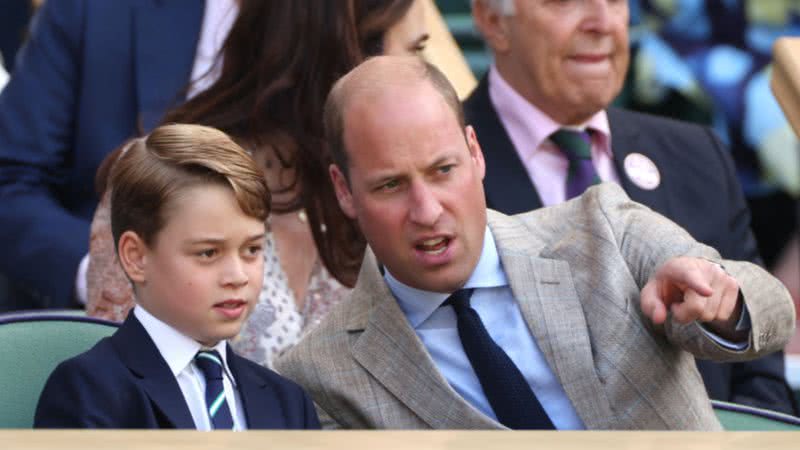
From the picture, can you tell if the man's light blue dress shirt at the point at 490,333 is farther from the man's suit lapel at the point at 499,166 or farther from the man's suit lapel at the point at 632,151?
the man's suit lapel at the point at 632,151

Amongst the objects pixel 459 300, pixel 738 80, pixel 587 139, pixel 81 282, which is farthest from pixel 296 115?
pixel 738 80

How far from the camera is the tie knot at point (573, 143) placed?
3.04 m

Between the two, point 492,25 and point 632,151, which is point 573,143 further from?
point 492,25

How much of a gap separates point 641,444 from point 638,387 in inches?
44.2

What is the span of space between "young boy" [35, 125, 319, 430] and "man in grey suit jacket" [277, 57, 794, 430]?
0.69 feet

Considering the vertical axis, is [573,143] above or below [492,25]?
below

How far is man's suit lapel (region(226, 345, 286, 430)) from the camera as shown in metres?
1.82

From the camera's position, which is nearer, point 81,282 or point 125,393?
point 125,393

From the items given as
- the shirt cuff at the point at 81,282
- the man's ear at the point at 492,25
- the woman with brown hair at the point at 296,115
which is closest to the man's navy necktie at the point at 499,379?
the woman with brown hair at the point at 296,115

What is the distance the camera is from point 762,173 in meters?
4.40

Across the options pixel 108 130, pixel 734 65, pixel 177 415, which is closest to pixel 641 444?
pixel 177 415

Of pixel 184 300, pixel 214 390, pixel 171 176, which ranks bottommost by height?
pixel 214 390

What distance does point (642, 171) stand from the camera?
3.07 m

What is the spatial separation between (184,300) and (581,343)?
0.54 m
